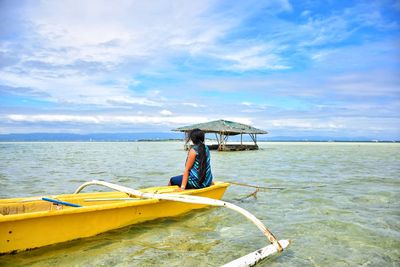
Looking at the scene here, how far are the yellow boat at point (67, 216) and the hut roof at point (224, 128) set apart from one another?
22.3 meters

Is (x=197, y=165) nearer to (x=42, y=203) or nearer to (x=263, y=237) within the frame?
(x=263, y=237)

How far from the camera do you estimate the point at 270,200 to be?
767 centimetres

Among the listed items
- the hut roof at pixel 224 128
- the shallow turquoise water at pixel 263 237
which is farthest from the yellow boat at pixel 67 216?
the hut roof at pixel 224 128

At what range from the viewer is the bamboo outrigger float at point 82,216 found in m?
3.69

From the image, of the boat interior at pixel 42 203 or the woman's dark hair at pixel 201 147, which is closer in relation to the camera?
the boat interior at pixel 42 203

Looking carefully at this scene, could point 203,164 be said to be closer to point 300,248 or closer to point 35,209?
point 300,248

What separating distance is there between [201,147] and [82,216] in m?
2.47

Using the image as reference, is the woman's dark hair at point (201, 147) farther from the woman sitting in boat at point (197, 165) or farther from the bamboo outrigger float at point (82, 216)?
the bamboo outrigger float at point (82, 216)

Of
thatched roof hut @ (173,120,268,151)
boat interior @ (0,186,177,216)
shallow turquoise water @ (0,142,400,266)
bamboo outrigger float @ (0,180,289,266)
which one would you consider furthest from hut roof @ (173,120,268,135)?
boat interior @ (0,186,177,216)

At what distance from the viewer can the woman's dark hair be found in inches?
230

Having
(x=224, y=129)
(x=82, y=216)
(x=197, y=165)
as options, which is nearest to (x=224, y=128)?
(x=224, y=129)

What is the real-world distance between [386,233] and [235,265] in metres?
3.11

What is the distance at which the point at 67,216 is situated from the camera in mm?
4078

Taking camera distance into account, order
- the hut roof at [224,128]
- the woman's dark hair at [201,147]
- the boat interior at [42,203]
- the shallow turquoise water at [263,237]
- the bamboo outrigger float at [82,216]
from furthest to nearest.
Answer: the hut roof at [224,128]
the woman's dark hair at [201,147]
the boat interior at [42,203]
the shallow turquoise water at [263,237]
the bamboo outrigger float at [82,216]
